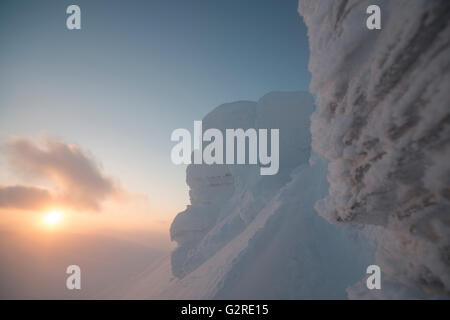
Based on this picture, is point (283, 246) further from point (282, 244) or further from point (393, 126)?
point (393, 126)

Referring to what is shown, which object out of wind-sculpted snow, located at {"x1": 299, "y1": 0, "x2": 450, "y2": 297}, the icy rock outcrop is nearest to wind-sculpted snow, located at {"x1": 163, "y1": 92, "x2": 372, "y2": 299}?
the icy rock outcrop

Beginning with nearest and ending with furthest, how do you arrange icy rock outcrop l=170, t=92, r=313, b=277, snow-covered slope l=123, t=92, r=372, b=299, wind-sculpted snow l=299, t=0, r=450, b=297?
wind-sculpted snow l=299, t=0, r=450, b=297
snow-covered slope l=123, t=92, r=372, b=299
icy rock outcrop l=170, t=92, r=313, b=277

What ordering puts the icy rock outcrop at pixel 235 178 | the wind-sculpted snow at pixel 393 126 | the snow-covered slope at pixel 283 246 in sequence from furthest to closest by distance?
the icy rock outcrop at pixel 235 178, the snow-covered slope at pixel 283 246, the wind-sculpted snow at pixel 393 126

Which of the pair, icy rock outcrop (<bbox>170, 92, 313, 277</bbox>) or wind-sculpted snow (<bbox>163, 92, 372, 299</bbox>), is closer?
wind-sculpted snow (<bbox>163, 92, 372, 299</bbox>)

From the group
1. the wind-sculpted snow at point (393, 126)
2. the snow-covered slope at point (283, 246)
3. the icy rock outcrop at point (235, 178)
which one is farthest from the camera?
the icy rock outcrop at point (235, 178)

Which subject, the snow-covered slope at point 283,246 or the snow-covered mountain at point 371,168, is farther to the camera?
the snow-covered slope at point 283,246

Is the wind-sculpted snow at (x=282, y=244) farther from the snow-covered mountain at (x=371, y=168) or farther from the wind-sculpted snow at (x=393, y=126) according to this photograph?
the wind-sculpted snow at (x=393, y=126)

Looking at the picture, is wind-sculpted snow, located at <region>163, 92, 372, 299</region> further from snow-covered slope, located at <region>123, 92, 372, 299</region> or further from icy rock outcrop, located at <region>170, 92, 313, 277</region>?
icy rock outcrop, located at <region>170, 92, 313, 277</region>

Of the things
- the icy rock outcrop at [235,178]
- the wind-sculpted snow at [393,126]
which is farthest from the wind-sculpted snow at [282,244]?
the wind-sculpted snow at [393,126]

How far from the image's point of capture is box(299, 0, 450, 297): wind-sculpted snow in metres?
3.42

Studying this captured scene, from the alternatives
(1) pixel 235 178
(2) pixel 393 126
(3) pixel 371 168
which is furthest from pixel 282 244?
(1) pixel 235 178

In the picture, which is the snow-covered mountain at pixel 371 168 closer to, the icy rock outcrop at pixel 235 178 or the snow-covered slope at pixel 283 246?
the snow-covered slope at pixel 283 246

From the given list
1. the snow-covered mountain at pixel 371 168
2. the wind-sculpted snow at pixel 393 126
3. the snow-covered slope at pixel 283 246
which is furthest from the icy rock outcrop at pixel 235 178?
the wind-sculpted snow at pixel 393 126

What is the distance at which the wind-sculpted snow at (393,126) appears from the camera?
135 inches
